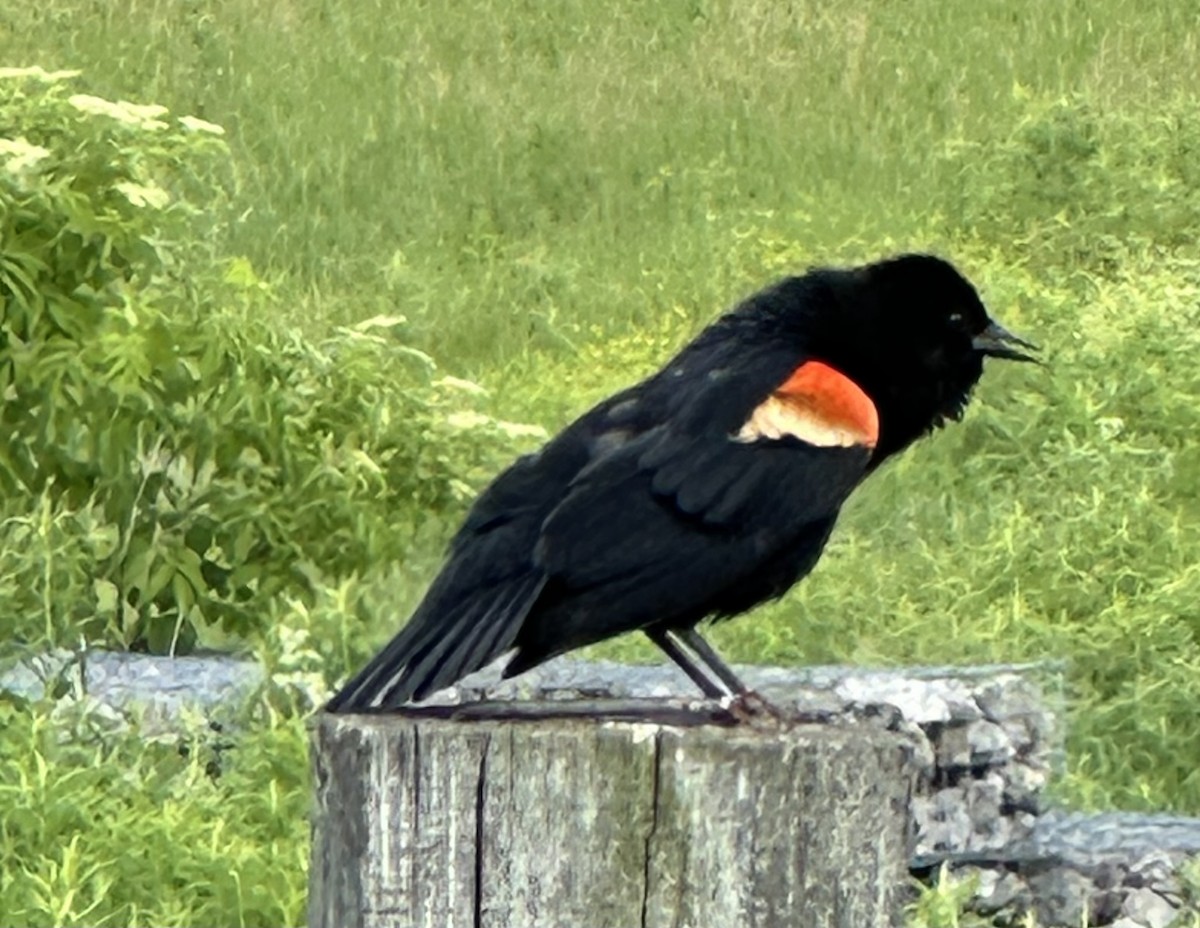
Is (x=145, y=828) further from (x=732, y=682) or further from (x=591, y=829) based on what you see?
(x=591, y=829)

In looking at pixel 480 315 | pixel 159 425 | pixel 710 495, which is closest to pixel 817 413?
pixel 710 495

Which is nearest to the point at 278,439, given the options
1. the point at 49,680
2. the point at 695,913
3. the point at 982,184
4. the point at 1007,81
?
the point at 49,680

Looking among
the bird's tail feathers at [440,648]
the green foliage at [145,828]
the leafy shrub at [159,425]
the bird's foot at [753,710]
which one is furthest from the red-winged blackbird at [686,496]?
the leafy shrub at [159,425]

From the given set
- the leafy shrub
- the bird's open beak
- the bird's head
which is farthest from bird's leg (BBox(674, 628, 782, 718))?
the leafy shrub

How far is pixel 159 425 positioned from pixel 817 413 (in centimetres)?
324

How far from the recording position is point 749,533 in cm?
338

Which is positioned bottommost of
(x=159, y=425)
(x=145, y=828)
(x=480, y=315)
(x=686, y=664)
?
(x=480, y=315)

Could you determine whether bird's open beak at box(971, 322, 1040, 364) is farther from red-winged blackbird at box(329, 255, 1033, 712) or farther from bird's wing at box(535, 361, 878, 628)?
bird's wing at box(535, 361, 878, 628)

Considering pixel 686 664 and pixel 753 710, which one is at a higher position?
pixel 753 710

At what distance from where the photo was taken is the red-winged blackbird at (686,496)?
306 centimetres

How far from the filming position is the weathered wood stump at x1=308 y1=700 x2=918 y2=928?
260 cm

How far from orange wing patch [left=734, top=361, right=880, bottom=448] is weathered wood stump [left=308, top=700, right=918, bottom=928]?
852 mm

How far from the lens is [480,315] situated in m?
10.9

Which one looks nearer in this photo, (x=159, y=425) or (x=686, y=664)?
(x=686, y=664)
